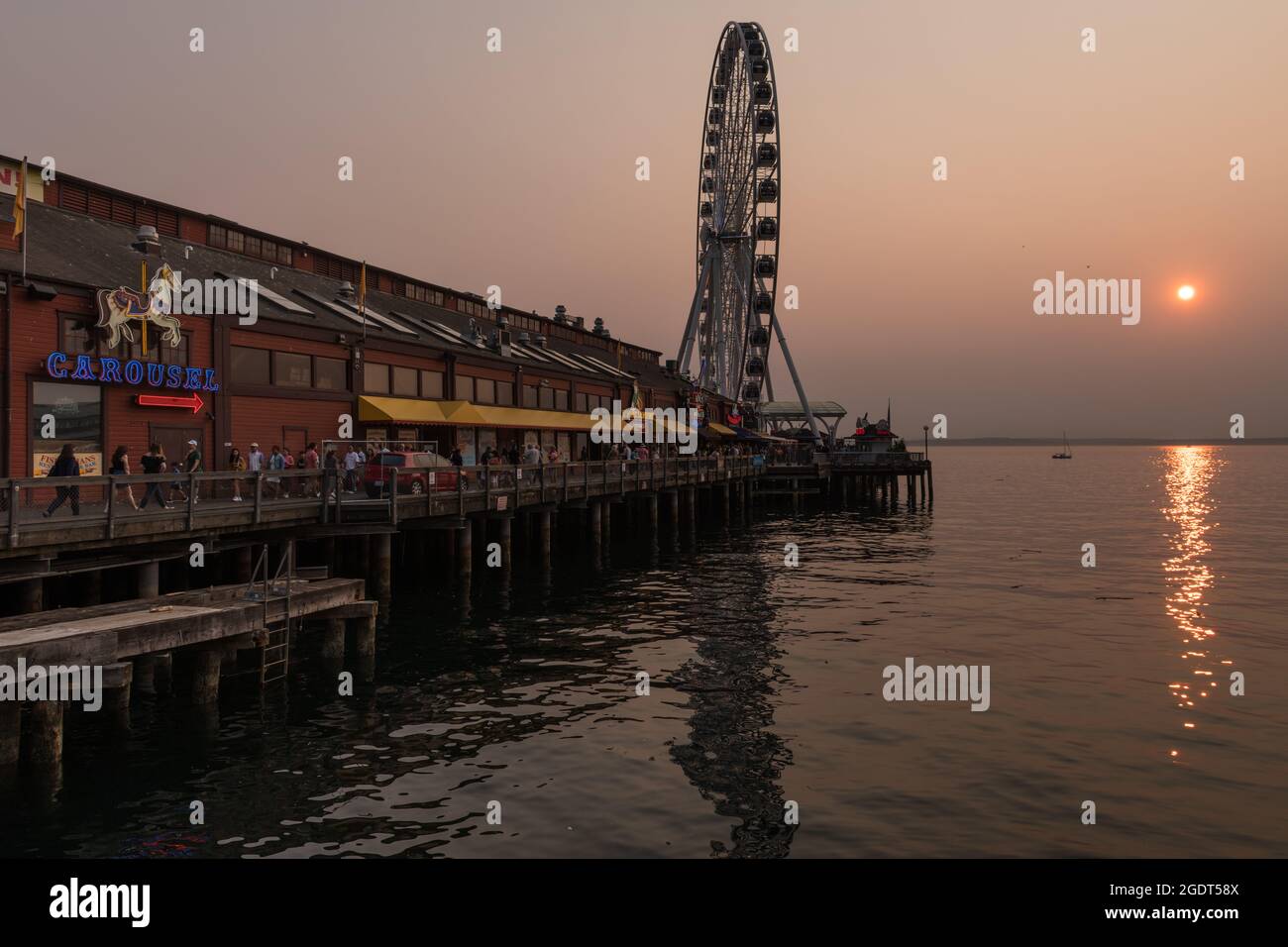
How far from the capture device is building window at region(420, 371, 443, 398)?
44344mm

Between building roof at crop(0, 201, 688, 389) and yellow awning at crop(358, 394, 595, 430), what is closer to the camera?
building roof at crop(0, 201, 688, 389)

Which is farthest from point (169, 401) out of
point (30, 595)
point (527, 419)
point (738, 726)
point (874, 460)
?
point (874, 460)

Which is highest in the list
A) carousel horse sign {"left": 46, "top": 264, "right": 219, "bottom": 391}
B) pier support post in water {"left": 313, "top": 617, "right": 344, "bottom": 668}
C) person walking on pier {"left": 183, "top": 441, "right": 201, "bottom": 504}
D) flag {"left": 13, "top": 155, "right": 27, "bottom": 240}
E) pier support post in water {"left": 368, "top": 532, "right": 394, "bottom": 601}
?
flag {"left": 13, "top": 155, "right": 27, "bottom": 240}

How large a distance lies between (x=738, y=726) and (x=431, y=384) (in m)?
30.7

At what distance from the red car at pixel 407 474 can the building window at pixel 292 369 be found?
814 centimetres

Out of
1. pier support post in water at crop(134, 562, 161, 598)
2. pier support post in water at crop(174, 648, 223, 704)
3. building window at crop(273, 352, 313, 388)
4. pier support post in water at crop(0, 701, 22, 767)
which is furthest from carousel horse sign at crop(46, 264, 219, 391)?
pier support post in water at crop(0, 701, 22, 767)

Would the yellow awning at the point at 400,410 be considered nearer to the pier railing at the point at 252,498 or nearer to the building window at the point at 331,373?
the building window at the point at 331,373

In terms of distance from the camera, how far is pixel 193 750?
50.7 ft

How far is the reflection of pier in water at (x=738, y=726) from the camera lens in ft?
43.2

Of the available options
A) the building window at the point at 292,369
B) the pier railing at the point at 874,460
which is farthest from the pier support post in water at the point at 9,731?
the pier railing at the point at 874,460

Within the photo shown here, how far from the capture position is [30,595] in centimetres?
1836

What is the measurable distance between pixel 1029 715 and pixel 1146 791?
13.2 ft

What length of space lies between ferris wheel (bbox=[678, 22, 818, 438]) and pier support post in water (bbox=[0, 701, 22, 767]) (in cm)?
7842

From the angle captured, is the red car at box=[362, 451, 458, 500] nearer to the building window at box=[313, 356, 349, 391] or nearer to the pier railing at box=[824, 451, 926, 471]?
the building window at box=[313, 356, 349, 391]
